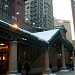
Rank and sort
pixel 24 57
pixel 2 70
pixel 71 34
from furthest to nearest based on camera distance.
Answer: pixel 71 34 < pixel 24 57 < pixel 2 70

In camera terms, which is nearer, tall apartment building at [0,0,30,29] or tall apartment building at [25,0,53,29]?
tall apartment building at [0,0,30,29]

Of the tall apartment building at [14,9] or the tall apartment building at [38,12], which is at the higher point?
the tall apartment building at [38,12]

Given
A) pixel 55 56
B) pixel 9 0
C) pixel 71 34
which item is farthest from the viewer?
pixel 71 34

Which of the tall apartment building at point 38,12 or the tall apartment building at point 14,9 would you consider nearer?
the tall apartment building at point 14,9

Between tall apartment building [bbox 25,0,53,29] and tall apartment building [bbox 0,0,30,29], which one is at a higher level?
tall apartment building [bbox 25,0,53,29]

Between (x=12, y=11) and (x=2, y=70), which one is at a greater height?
(x=12, y=11)

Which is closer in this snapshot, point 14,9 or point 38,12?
point 14,9

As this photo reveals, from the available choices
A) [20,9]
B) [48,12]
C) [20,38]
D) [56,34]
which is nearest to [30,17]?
[48,12]

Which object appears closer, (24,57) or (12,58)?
(12,58)

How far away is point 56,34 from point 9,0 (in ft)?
48.7

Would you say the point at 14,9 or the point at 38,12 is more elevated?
the point at 38,12

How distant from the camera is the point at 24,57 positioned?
106 feet

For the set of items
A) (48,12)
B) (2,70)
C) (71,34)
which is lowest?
(2,70)

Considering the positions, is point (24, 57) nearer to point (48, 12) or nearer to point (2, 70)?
point (2, 70)
